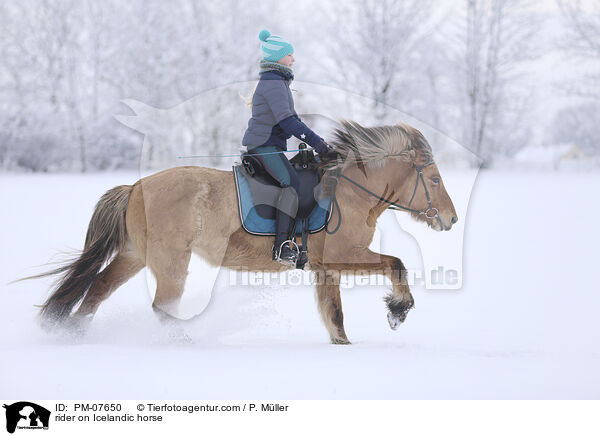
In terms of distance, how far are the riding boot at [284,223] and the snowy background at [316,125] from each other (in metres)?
0.79

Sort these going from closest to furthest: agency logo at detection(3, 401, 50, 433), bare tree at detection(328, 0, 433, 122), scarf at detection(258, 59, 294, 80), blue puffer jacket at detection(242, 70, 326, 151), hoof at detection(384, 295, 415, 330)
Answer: agency logo at detection(3, 401, 50, 433) < blue puffer jacket at detection(242, 70, 326, 151) < scarf at detection(258, 59, 294, 80) < hoof at detection(384, 295, 415, 330) < bare tree at detection(328, 0, 433, 122)

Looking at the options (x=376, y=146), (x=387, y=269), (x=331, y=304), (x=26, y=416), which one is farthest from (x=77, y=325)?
Answer: (x=376, y=146)

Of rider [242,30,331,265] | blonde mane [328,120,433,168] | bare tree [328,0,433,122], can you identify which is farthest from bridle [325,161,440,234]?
bare tree [328,0,433,122]

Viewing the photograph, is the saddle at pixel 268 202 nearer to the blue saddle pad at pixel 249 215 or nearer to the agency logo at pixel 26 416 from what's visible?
the blue saddle pad at pixel 249 215

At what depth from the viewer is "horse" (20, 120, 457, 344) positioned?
4637 mm

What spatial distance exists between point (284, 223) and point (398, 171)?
1144 millimetres

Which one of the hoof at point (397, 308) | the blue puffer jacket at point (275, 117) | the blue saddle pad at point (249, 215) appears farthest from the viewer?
the hoof at point (397, 308)

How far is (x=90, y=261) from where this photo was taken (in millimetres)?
4891

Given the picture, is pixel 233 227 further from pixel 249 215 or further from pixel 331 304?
pixel 331 304

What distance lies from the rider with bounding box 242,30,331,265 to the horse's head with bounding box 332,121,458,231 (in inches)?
14.5

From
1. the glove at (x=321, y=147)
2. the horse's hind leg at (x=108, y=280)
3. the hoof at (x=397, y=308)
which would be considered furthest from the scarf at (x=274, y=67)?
the hoof at (x=397, y=308)

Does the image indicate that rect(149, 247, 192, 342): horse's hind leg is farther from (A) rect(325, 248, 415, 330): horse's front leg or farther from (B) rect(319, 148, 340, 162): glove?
(B) rect(319, 148, 340, 162): glove

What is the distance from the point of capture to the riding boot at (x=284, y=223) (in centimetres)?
458

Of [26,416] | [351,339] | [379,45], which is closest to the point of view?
[26,416]
